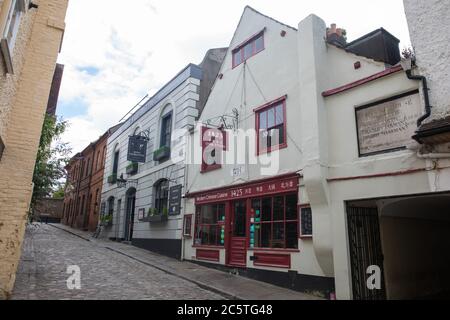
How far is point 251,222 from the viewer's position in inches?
416

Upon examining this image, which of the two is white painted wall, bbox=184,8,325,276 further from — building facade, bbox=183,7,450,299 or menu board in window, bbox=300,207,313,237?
menu board in window, bbox=300,207,313,237

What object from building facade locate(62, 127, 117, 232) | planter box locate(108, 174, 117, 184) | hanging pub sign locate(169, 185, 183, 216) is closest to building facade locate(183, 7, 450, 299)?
hanging pub sign locate(169, 185, 183, 216)

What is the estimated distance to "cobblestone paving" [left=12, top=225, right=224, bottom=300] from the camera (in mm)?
7261

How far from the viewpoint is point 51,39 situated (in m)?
8.18

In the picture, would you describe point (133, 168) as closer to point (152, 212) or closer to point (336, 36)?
point (152, 212)

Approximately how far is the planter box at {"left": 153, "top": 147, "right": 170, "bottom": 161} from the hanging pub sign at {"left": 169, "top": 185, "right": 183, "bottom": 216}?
178 cm

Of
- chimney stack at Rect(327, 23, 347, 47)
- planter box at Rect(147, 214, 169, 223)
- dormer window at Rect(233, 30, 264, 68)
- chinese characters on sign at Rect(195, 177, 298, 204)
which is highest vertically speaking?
dormer window at Rect(233, 30, 264, 68)

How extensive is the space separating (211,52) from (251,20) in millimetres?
4378

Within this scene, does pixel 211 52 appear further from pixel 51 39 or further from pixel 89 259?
pixel 89 259

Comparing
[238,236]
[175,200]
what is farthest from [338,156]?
[175,200]

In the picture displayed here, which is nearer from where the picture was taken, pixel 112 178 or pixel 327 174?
pixel 327 174

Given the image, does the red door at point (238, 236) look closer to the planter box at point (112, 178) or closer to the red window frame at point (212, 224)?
the red window frame at point (212, 224)

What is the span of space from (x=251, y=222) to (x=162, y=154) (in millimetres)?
6713
